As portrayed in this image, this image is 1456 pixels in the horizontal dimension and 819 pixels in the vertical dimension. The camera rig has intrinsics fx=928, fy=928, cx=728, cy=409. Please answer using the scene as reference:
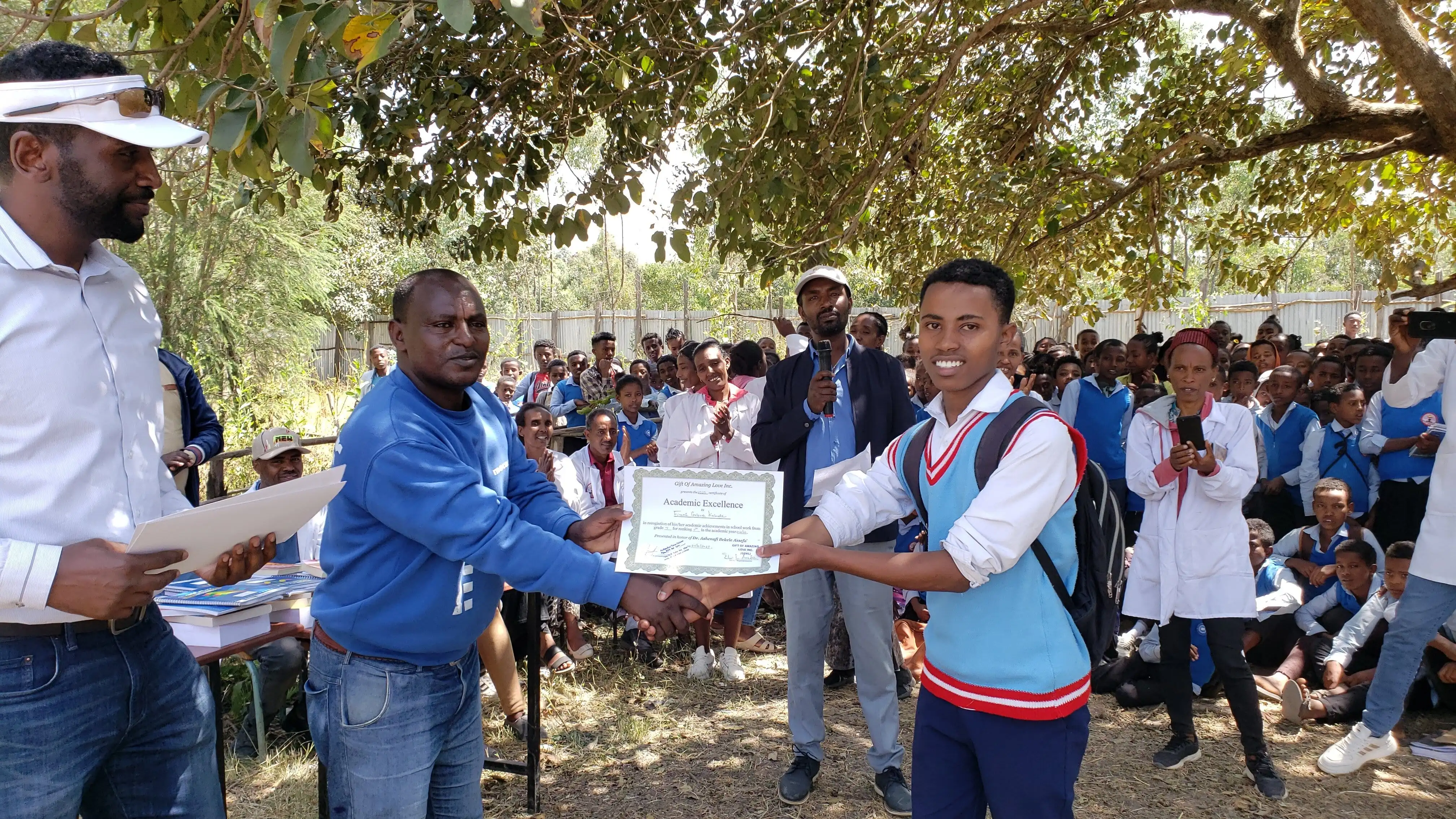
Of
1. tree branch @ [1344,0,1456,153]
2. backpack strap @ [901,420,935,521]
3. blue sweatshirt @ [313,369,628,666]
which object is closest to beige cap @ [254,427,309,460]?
blue sweatshirt @ [313,369,628,666]

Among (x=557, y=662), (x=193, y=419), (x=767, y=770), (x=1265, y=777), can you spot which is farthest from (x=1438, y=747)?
(x=193, y=419)

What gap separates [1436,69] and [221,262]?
53.5ft

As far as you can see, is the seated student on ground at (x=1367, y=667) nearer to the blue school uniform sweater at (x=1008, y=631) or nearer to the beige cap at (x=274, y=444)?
the blue school uniform sweater at (x=1008, y=631)

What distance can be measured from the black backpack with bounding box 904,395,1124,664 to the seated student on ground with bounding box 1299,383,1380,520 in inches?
190

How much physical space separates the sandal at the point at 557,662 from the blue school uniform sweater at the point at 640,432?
2.11m

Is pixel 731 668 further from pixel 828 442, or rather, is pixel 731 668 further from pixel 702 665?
pixel 828 442

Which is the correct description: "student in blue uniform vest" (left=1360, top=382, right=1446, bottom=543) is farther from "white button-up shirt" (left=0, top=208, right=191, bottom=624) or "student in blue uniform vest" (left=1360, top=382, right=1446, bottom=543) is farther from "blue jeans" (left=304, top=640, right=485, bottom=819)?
"white button-up shirt" (left=0, top=208, right=191, bottom=624)

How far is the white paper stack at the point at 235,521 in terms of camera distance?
6.15 feet

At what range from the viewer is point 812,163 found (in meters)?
5.52

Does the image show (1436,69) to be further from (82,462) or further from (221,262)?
(221,262)

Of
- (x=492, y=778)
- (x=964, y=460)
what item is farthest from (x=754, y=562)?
(x=492, y=778)

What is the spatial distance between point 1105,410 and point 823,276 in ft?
14.7

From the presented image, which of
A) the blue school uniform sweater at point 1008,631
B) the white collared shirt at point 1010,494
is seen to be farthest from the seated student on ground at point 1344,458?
the white collared shirt at point 1010,494

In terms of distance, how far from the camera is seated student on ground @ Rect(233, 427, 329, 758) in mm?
4984
